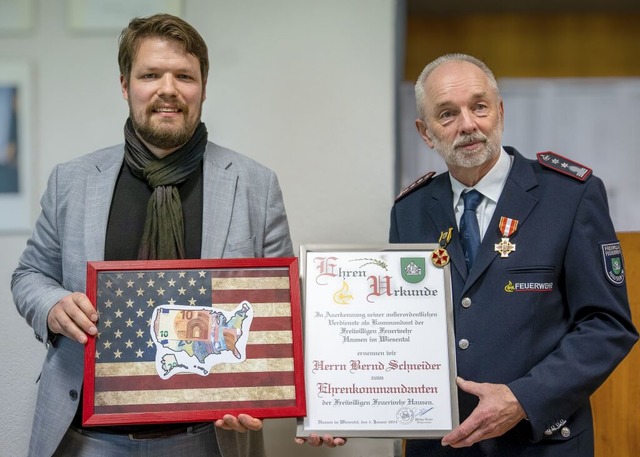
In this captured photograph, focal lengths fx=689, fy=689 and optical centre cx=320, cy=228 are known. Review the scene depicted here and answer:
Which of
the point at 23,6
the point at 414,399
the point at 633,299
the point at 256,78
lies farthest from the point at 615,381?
the point at 23,6

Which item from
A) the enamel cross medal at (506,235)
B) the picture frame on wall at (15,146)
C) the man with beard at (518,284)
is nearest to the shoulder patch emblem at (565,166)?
the man with beard at (518,284)

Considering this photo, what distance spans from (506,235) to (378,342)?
1.47ft

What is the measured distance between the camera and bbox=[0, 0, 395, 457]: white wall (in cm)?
268

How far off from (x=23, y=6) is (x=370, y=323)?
6.50ft

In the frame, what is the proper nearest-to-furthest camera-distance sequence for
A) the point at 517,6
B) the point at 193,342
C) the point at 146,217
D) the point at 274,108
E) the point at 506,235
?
the point at 193,342
the point at 506,235
the point at 146,217
the point at 274,108
the point at 517,6

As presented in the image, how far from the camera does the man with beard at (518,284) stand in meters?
1.69

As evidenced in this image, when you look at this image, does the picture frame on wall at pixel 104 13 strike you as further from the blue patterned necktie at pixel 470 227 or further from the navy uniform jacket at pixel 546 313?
the navy uniform jacket at pixel 546 313

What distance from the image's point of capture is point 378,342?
174 centimetres

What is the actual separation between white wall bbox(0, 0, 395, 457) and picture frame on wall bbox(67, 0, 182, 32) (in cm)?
3

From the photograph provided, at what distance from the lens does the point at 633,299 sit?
8.79 ft

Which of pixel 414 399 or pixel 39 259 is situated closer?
pixel 414 399

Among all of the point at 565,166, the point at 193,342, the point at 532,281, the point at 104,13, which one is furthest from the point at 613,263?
the point at 104,13

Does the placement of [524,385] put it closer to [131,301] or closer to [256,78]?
[131,301]

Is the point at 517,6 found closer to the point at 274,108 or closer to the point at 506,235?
the point at 274,108
